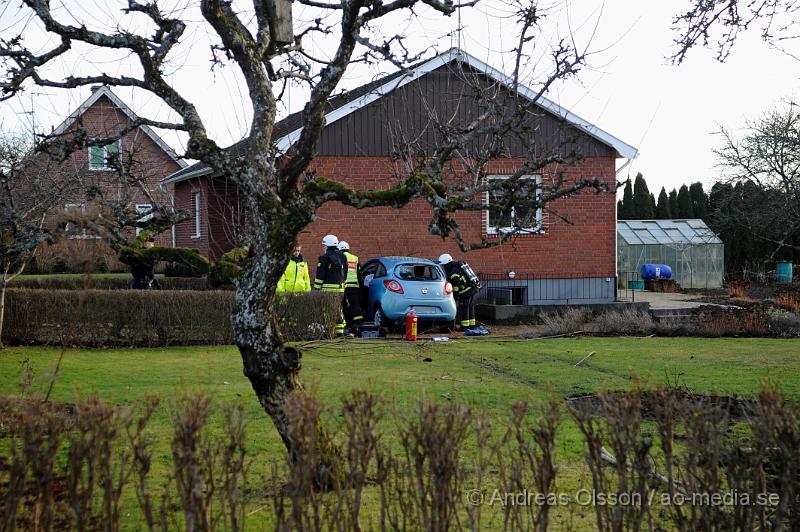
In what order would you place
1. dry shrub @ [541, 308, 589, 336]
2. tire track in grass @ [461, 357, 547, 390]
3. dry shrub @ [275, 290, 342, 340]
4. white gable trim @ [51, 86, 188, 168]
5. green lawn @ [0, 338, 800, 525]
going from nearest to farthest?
green lawn @ [0, 338, 800, 525]
tire track in grass @ [461, 357, 547, 390]
white gable trim @ [51, 86, 188, 168]
dry shrub @ [275, 290, 342, 340]
dry shrub @ [541, 308, 589, 336]

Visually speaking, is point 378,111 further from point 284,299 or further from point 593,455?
point 593,455

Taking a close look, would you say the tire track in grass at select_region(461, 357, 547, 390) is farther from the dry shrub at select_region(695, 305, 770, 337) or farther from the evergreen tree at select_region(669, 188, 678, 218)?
the evergreen tree at select_region(669, 188, 678, 218)

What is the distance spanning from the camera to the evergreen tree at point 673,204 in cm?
4991

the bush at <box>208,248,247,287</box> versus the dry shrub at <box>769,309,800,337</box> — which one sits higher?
the bush at <box>208,248,247,287</box>

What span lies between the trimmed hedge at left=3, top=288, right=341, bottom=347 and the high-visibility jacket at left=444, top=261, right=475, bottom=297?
5.08 metres

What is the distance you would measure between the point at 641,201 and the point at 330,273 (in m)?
37.0

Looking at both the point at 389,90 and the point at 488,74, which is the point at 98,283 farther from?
the point at 488,74

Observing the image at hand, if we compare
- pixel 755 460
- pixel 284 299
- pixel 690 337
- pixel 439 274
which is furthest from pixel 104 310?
pixel 755 460

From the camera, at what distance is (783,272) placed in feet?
122

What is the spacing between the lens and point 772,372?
1099 centimetres

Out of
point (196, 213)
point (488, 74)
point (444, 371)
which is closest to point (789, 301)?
point (488, 74)

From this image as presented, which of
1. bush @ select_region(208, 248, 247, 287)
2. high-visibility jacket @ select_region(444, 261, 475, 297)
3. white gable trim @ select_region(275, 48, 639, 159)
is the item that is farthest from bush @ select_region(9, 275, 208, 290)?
bush @ select_region(208, 248, 247, 287)

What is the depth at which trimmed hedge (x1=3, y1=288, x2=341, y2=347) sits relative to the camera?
13633 millimetres

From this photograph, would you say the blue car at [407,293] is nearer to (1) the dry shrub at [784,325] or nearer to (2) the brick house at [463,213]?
(2) the brick house at [463,213]
